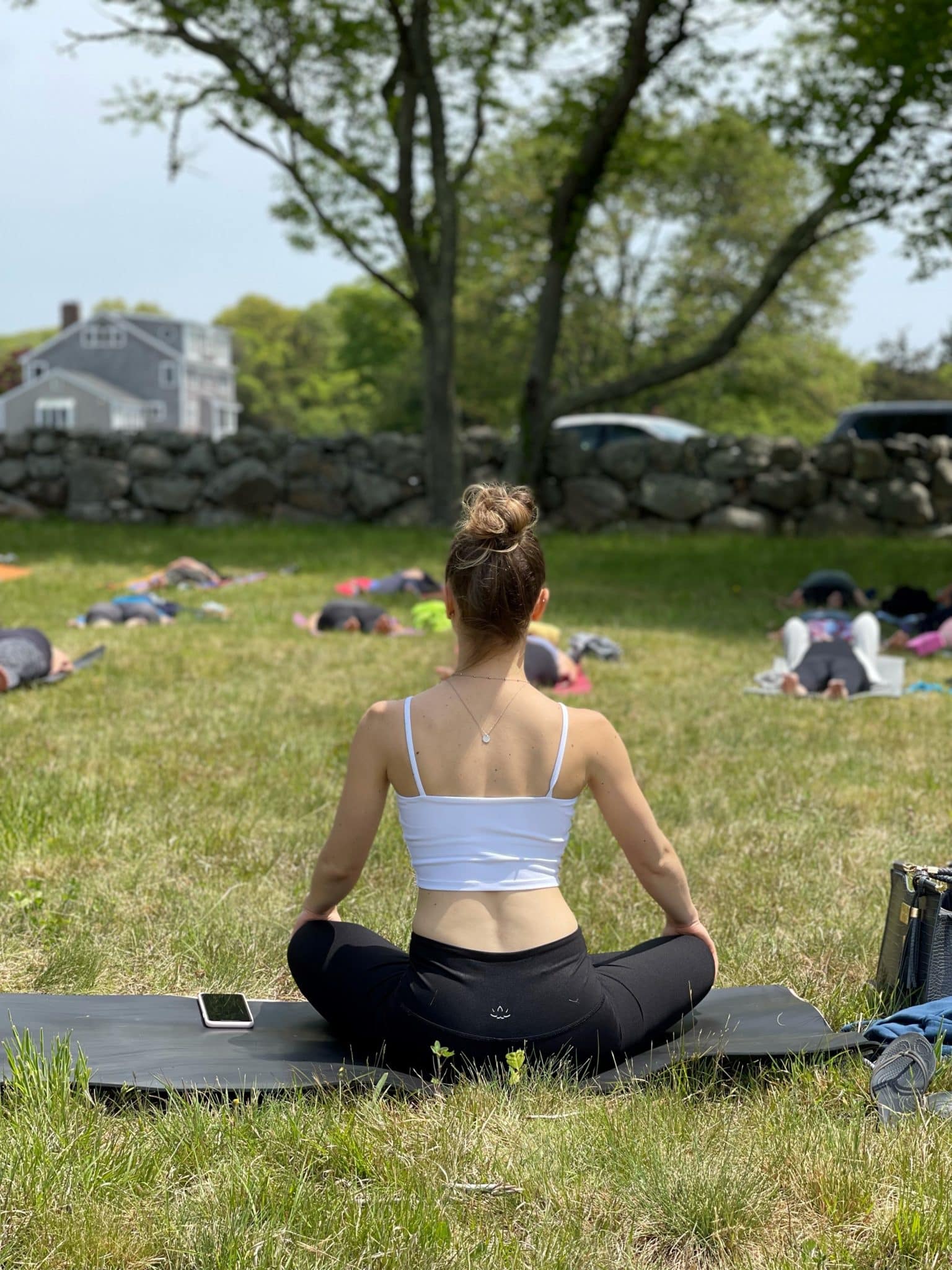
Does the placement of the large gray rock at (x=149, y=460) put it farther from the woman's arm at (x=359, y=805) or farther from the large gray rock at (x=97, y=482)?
the woman's arm at (x=359, y=805)

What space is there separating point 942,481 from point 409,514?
7.82 meters

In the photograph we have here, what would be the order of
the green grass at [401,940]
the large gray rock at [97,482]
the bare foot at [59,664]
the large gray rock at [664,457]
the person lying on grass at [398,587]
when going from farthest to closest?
1. the large gray rock at [97,482]
2. the large gray rock at [664,457]
3. the person lying on grass at [398,587]
4. the bare foot at [59,664]
5. the green grass at [401,940]

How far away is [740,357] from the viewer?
141 feet

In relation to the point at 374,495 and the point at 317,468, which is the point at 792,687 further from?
the point at 317,468

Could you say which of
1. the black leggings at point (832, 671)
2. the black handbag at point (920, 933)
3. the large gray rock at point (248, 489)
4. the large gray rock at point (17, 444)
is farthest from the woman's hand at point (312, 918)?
the large gray rock at point (17, 444)

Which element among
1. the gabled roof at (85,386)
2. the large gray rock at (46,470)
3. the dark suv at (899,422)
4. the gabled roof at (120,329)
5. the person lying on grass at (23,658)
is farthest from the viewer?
the gabled roof at (120,329)

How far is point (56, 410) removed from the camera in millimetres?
83062

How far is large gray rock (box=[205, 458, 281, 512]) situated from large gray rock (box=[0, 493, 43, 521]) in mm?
2753

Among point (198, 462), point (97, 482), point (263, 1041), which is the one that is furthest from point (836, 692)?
point (97, 482)

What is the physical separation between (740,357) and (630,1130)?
4261cm

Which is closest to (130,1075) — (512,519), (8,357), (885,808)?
(512,519)

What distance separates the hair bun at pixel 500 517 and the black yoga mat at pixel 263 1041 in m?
1.15

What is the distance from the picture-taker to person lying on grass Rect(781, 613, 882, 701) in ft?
24.8

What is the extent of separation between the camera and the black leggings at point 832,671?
7.73 metres
